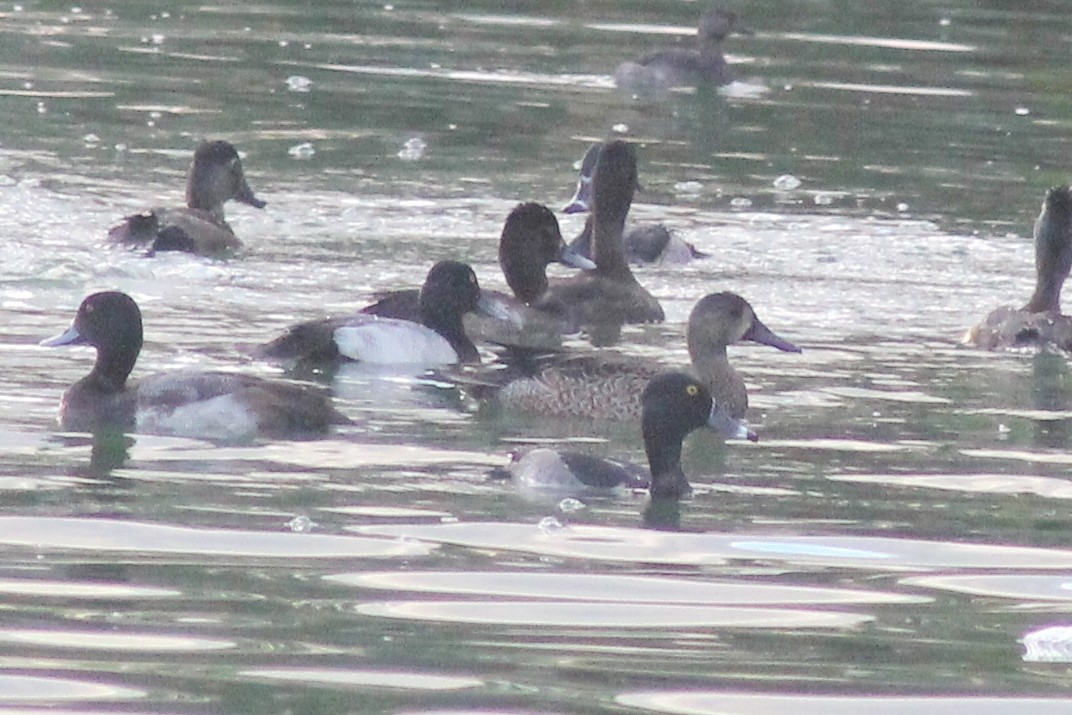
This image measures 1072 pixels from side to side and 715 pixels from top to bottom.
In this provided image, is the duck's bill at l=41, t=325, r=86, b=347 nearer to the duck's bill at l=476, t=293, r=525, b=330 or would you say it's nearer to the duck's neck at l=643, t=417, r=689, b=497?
the duck's bill at l=476, t=293, r=525, b=330

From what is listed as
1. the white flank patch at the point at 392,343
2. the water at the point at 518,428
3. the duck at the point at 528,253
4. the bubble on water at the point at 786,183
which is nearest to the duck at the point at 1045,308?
the water at the point at 518,428

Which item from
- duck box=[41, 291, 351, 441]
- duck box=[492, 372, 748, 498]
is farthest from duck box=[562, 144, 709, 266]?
duck box=[492, 372, 748, 498]

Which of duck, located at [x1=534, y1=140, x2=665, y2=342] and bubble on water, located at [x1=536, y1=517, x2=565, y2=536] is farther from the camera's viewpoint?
duck, located at [x1=534, y1=140, x2=665, y2=342]

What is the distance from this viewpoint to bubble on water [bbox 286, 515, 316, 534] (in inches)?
372

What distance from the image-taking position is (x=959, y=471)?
11.1 metres

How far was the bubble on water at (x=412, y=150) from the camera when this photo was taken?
20188 millimetres

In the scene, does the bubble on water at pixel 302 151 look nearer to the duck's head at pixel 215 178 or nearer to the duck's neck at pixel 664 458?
the duck's head at pixel 215 178

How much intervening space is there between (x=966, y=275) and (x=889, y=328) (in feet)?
6.63

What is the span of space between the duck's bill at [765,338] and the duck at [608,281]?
1.78 metres

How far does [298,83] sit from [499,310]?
958cm

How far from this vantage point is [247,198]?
1769 cm

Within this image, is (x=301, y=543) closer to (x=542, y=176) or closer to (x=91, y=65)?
(x=542, y=176)

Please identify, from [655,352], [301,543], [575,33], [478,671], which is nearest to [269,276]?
[655,352]

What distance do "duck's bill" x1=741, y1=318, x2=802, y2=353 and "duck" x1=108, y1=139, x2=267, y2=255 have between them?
423 cm
